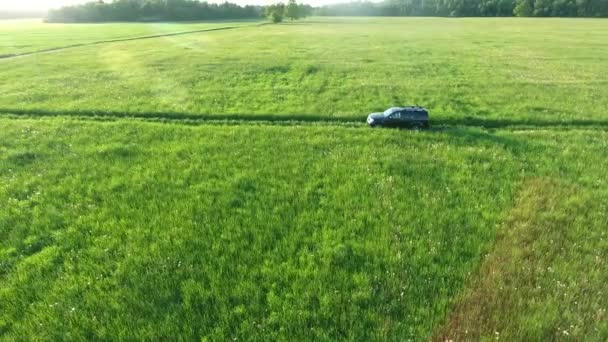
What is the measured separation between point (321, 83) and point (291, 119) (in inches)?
320

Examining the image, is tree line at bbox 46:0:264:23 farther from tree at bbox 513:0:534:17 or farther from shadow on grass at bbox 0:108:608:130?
shadow on grass at bbox 0:108:608:130

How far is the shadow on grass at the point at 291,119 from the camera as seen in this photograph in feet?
53.5

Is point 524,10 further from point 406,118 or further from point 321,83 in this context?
point 406,118

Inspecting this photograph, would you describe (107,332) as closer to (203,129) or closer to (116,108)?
(203,129)

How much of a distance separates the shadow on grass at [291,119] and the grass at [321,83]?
0.60 ft

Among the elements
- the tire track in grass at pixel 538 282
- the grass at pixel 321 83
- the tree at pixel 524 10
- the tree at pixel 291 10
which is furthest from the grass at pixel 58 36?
the tree at pixel 524 10

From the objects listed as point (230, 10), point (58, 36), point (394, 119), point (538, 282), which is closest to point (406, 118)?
point (394, 119)

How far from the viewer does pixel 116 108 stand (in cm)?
1888

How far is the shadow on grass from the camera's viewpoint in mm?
16312

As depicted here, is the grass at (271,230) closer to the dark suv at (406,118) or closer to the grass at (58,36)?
the dark suv at (406,118)

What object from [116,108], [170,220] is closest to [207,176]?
[170,220]

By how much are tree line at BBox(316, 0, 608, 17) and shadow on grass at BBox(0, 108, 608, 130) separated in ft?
473

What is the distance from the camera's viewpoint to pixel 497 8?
478 ft

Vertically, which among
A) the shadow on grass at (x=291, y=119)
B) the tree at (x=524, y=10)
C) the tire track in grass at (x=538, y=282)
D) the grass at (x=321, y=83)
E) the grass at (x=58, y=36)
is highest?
the tree at (x=524, y=10)
